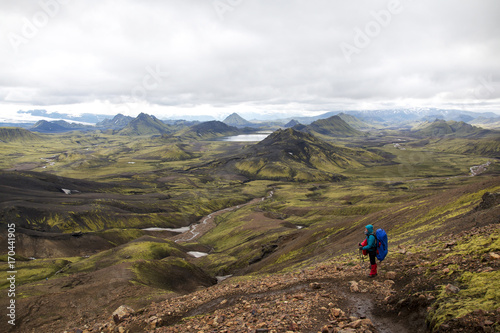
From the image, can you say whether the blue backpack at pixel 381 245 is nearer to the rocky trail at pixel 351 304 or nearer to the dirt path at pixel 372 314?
the rocky trail at pixel 351 304

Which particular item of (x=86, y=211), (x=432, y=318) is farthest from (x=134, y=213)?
(x=432, y=318)

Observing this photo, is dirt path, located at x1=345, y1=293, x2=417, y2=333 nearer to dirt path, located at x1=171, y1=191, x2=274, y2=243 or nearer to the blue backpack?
the blue backpack

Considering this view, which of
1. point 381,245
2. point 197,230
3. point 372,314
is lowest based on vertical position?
point 197,230

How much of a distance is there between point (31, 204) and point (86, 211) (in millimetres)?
28086

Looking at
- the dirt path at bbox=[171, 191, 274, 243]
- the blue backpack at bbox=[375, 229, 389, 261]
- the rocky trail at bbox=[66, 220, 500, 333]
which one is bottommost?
the dirt path at bbox=[171, 191, 274, 243]

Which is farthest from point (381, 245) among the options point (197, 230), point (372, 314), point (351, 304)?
point (197, 230)

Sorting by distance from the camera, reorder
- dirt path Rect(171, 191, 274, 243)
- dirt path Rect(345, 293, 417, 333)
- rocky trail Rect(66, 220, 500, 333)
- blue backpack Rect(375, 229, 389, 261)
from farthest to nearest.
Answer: dirt path Rect(171, 191, 274, 243)
blue backpack Rect(375, 229, 389, 261)
rocky trail Rect(66, 220, 500, 333)
dirt path Rect(345, 293, 417, 333)

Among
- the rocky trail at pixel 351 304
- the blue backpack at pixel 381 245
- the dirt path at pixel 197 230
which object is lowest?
the dirt path at pixel 197 230

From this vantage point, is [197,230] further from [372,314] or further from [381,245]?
[372,314]

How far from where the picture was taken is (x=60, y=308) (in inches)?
1607

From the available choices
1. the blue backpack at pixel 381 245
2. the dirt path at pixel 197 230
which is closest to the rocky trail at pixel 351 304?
the blue backpack at pixel 381 245

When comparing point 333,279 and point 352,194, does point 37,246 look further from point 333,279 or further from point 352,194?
point 352,194

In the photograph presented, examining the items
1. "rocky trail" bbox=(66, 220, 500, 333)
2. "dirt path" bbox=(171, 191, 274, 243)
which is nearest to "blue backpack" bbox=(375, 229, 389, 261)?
"rocky trail" bbox=(66, 220, 500, 333)

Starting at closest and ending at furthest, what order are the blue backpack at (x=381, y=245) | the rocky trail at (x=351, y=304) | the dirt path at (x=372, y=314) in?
1. the dirt path at (x=372, y=314)
2. the rocky trail at (x=351, y=304)
3. the blue backpack at (x=381, y=245)
